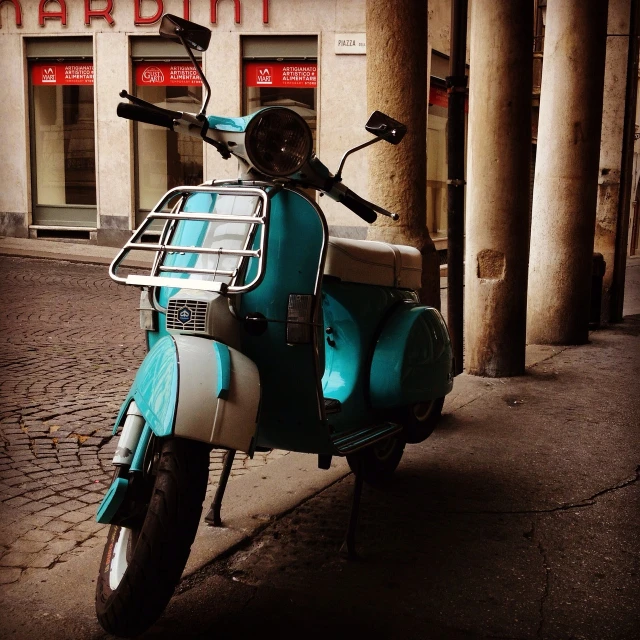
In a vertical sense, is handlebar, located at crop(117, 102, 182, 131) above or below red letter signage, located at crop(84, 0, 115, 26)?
below

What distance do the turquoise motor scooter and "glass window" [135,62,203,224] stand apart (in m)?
12.9

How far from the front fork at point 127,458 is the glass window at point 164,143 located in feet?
45.7

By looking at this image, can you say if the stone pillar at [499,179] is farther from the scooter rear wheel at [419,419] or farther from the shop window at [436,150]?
the shop window at [436,150]

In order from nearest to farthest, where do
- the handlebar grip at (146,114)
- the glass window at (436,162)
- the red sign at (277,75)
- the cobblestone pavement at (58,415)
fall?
1. the handlebar grip at (146,114)
2. the cobblestone pavement at (58,415)
3. the red sign at (277,75)
4. the glass window at (436,162)

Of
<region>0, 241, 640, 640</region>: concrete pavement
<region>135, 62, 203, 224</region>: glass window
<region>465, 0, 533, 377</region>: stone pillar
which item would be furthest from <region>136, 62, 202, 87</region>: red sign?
<region>0, 241, 640, 640</region>: concrete pavement

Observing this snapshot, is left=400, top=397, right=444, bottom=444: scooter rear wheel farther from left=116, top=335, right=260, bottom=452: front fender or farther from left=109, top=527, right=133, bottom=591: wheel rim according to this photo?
left=109, top=527, right=133, bottom=591: wheel rim

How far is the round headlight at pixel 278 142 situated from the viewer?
2.88 m

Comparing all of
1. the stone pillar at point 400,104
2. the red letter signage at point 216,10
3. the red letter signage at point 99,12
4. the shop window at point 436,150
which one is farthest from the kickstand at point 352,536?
the red letter signage at point 99,12

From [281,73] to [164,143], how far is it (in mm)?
2517

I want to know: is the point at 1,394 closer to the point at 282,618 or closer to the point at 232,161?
the point at 282,618

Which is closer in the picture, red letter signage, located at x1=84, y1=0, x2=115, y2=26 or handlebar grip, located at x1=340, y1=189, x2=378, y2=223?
handlebar grip, located at x1=340, y1=189, x2=378, y2=223

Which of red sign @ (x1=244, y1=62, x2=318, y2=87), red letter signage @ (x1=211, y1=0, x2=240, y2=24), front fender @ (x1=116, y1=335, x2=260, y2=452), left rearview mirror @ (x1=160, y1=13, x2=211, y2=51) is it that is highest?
red letter signage @ (x1=211, y1=0, x2=240, y2=24)

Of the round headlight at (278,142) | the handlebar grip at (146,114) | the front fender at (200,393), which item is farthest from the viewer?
the handlebar grip at (146,114)

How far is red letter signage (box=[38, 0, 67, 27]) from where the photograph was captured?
52.9 feet
